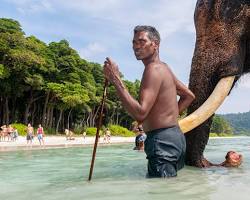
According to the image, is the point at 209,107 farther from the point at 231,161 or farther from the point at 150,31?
the point at 231,161

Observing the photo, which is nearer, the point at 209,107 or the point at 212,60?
the point at 209,107

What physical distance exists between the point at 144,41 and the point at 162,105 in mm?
619

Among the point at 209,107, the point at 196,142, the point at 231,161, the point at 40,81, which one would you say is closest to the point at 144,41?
the point at 209,107

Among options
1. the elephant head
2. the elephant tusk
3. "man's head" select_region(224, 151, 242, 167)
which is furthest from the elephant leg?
"man's head" select_region(224, 151, 242, 167)

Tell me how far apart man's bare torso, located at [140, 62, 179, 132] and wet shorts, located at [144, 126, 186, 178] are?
63 millimetres

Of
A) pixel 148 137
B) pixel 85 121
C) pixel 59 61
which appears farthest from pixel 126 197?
pixel 85 121

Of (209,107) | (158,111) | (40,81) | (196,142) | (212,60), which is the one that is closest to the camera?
(158,111)

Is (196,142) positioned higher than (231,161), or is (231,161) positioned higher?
(196,142)

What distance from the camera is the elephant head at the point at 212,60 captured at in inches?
202

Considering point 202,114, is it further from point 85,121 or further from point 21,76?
point 85,121

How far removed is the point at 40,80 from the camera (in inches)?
2013

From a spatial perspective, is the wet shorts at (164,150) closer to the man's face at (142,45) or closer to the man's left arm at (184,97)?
the man's left arm at (184,97)

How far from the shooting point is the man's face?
4.39 m

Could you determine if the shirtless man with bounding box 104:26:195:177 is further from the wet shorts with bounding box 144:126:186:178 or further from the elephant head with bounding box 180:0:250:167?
the elephant head with bounding box 180:0:250:167
